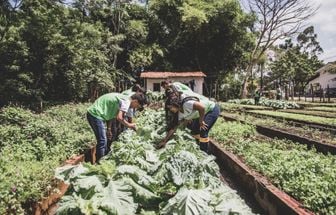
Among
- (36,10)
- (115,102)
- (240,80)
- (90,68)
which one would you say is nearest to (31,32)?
(36,10)

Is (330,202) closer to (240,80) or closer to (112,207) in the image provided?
(112,207)

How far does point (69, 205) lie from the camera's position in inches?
132

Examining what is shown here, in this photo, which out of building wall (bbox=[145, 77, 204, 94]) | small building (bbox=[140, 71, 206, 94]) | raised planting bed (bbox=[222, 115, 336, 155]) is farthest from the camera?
building wall (bbox=[145, 77, 204, 94])

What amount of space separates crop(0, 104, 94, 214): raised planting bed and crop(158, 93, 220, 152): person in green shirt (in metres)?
1.90

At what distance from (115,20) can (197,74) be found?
8.70 m

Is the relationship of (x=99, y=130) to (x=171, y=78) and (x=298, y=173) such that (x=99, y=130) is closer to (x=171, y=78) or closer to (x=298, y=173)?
(x=298, y=173)

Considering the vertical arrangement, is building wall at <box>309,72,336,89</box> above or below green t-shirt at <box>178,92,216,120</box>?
above

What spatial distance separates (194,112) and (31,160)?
9.03 ft

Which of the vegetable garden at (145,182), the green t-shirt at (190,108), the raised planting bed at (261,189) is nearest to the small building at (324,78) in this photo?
the raised planting bed at (261,189)

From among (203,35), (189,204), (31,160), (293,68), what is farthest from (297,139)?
(293,68)

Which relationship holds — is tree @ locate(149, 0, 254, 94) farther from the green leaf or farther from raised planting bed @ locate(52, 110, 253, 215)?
the green leaf

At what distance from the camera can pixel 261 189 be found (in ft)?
17.6

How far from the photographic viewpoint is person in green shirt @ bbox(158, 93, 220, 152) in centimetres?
571

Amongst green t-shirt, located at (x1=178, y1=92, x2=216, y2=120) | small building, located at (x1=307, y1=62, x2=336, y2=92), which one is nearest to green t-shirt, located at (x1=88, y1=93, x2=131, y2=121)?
green t-shirt, located at (x1=178, y1=92, x2=216, y2=120)
